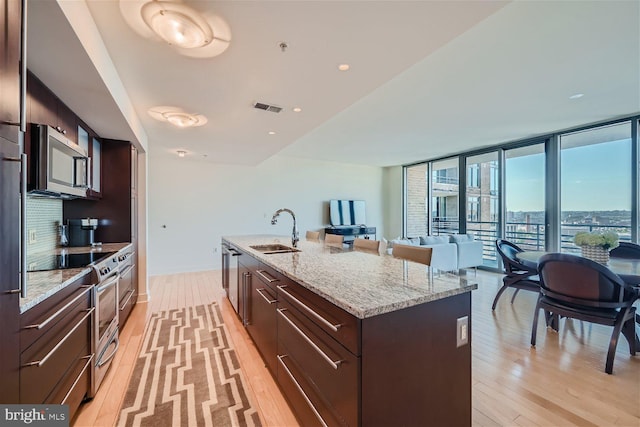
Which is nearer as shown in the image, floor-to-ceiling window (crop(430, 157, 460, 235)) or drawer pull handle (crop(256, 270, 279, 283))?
drawer pull handle (crop(256, 270, 279, 283))

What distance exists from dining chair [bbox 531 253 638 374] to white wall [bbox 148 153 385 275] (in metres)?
5.37

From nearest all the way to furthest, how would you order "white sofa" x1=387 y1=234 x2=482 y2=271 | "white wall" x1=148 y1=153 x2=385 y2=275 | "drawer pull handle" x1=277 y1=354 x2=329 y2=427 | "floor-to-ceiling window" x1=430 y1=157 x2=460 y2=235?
"drawer pull handle" x1=277 y1=354 x2=329 y2=427, "white sofa" x1=387 y1=234 x2=482 y2=271, "white wall" x1=148 y1=153 x2=385 y2=275, "floor-to-ceiling window" x1=430 y1=157 x2=460 y2=235

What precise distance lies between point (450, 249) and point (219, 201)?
4994 millimetres

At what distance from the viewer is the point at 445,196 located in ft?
23.2

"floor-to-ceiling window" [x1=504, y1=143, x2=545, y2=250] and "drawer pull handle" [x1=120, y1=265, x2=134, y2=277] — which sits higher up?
"floor-to-ceiling window" [x1=504, y1=143, x2=545, y2=250]

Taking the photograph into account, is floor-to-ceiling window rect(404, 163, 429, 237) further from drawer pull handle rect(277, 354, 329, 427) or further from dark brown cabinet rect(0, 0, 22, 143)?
dark brown cabinet rect(0, 0, 22, 143)

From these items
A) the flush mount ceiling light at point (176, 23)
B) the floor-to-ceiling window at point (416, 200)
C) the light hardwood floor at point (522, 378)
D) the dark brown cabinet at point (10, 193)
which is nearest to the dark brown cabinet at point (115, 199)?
the light hardwood floor at point (522, 378)

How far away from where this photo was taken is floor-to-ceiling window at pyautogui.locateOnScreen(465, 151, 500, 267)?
5699 millimetres

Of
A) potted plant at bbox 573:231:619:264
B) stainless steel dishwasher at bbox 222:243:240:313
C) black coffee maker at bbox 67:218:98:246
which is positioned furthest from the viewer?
stainless steel dishwasher at bbox 222:243:240:313

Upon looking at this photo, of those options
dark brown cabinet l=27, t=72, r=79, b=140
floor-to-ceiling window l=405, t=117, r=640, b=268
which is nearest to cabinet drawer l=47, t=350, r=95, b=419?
dark brown cabinet l=27, t=72, r=79, b=140

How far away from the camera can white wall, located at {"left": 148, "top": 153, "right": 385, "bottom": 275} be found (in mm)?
5562

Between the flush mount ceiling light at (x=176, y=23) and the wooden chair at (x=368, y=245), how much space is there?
84.1 inches

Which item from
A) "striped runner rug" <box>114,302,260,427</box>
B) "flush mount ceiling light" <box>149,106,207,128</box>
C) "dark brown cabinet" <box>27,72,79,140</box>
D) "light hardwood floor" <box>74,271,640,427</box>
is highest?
"flush mount ceiling light" <box>149,106,207,128</box>

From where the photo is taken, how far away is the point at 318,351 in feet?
4.17
